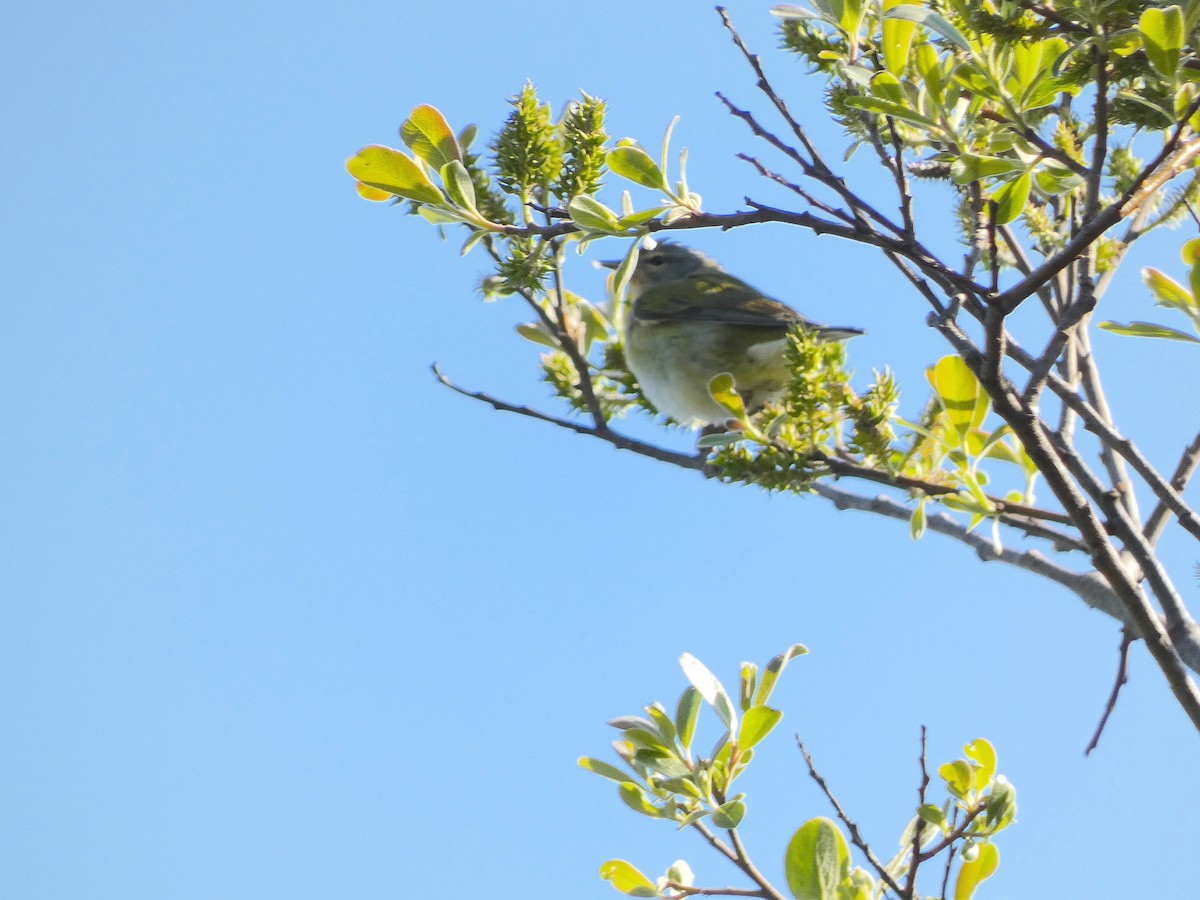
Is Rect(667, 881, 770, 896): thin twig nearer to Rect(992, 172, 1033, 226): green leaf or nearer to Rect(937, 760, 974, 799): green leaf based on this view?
Rect(937, 760, 974, 799): green leaf

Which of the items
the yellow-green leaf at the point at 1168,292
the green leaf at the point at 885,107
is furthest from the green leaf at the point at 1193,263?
the green leaf at the point at 885,107

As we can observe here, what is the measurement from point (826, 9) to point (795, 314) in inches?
101

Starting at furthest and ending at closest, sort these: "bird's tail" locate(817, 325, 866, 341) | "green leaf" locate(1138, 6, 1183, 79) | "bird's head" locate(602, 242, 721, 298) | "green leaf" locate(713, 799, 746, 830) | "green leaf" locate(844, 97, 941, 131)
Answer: "bird's head" locate(602, 242, 721, 298), "bird's tail" locate(817, 325, 866, 341), "green leaf" locate(713, 799, 746, 830), "green leaf" locate(844, 97, 941, 131), "green leaf" locate(1138, 6, 1183, 79)

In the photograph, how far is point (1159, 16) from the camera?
1519 millimetres

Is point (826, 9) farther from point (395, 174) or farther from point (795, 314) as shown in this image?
point (795, 314)

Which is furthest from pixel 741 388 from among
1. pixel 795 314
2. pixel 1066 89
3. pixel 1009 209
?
pixel 1066 89

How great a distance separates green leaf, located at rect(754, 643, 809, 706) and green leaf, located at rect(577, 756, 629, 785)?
0.27 metres

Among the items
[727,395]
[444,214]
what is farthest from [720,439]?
[444,214]

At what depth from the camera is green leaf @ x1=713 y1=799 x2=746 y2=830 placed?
1745mm

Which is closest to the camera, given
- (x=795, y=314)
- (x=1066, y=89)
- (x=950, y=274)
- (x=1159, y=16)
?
(x=1159, y=16)

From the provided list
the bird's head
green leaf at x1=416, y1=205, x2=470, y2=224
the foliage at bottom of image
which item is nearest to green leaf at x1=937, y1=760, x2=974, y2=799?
the foliage at bottom of image

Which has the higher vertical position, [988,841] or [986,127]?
[986,127]

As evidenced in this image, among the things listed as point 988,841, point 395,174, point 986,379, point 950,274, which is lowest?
point 988,841

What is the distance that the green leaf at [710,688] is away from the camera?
1867mm
